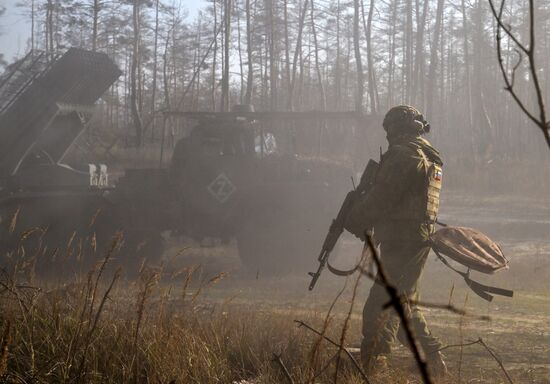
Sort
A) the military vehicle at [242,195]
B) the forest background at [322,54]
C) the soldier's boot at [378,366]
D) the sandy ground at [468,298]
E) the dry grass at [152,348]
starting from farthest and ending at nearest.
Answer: the forest background at [322,54] → the military vehicle at [242,195] → the sandy ground at [468,298] → the soldier's boot at [378,366] → the dry grass at [152,348]

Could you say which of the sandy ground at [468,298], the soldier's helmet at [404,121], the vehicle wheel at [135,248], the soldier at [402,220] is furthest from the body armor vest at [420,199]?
the vehicle wheel at [135,248]

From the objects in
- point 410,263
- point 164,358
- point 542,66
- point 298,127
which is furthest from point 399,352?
point 542,66

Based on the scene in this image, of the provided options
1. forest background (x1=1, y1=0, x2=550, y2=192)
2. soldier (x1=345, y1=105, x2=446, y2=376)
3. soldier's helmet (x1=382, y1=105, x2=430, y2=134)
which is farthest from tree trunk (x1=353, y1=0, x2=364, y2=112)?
soldier (x1=345, y1=105, x2=446, y2=376)

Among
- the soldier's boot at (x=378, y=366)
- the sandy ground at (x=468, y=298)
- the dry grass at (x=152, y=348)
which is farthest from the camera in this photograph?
the sandy ground at (x=468, y=298)

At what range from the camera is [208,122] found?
30.4ft

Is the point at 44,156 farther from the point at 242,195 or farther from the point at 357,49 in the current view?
the point at 357,49

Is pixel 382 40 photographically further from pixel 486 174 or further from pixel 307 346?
pixel 307 346

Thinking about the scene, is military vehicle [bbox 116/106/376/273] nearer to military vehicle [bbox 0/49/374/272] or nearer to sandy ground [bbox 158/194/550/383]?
military vehicle [bbox 0/49/374/272]

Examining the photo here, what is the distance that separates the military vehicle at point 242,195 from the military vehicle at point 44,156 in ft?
2.30

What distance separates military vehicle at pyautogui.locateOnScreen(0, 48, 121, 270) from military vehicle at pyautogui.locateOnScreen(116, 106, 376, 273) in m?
0.70

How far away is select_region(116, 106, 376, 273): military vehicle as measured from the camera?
337 inches

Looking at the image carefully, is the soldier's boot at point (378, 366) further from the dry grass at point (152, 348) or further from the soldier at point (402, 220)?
the soldier at point (402, 220)

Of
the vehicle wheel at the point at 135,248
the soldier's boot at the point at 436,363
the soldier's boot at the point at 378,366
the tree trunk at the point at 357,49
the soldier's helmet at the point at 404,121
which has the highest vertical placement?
the tree trunk at the point at 357,49

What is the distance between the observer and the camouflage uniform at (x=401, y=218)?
14.0 feet
